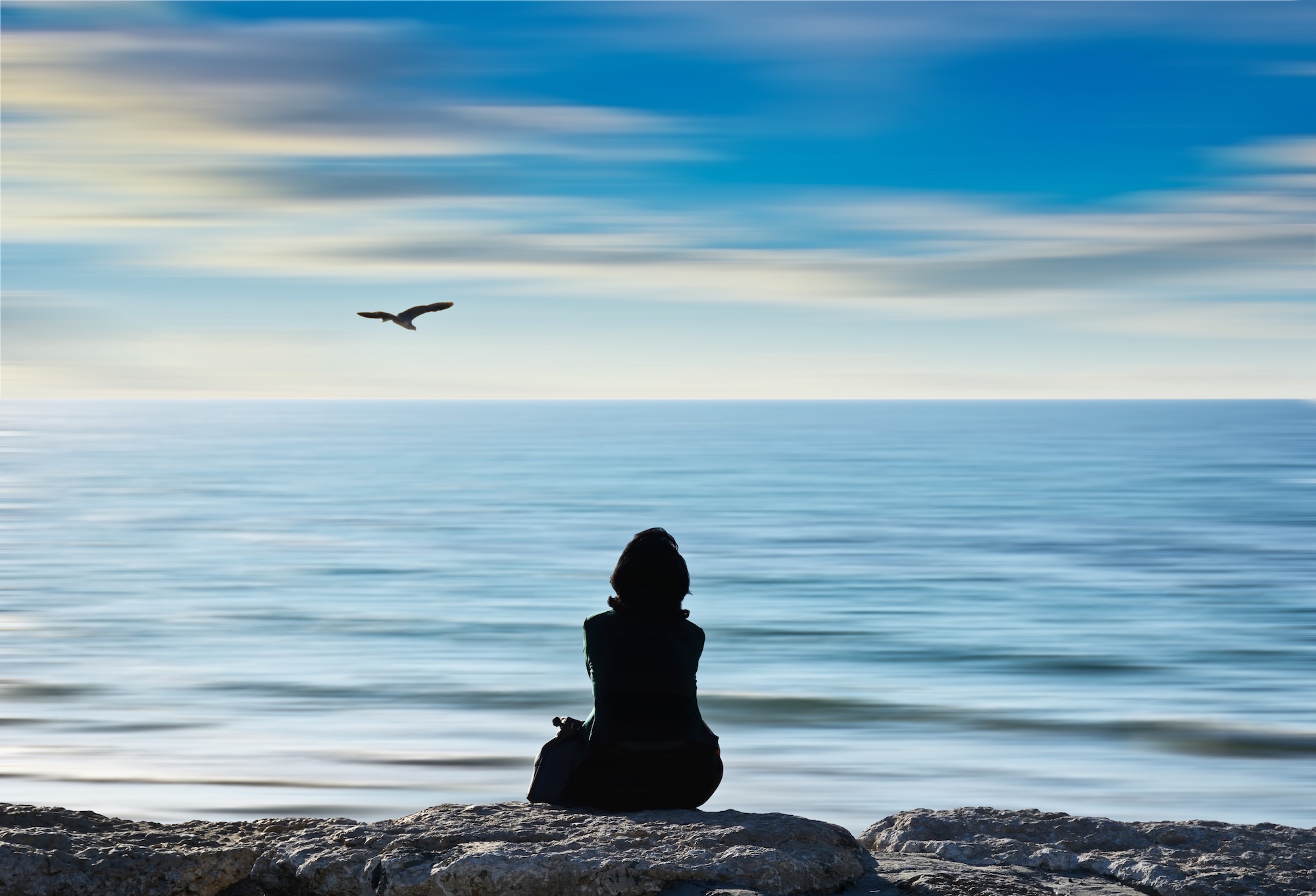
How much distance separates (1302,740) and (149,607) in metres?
13.3

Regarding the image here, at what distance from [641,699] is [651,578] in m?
0.36

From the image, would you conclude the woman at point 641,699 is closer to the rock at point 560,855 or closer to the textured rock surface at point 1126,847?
the rock at point 560,855

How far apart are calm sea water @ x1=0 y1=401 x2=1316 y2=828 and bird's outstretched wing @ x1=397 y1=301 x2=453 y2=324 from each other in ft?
14.3

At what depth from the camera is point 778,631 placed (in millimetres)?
15031

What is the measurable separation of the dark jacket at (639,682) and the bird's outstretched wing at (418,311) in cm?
132

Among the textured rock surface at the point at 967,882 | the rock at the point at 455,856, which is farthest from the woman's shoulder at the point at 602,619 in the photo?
the textured rock surface at the point at 967,882

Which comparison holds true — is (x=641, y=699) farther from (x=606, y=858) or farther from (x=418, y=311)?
(x=418, y=311)

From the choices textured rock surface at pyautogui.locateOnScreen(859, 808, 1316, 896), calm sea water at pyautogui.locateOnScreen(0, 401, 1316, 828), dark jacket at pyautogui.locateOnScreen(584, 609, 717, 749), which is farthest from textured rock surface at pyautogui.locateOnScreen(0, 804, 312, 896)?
calm sea water at pyautogui.locateOnScreen(0, 401, 1316, 828)

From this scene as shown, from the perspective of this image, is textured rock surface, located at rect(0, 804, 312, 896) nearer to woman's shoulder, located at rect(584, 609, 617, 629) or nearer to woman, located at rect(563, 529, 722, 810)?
woman, located at rect(563, 529, 722, 810)

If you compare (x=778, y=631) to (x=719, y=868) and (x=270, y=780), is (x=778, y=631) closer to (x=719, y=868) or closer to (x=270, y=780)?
(x=270, y=780)

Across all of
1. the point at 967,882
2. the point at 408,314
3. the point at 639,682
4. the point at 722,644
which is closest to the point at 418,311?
the point at 408,314

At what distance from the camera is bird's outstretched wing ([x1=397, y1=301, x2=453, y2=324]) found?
452cm

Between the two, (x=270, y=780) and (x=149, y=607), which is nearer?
(x=270, y=780)

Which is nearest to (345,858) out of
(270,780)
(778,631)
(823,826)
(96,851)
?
(96,851)
